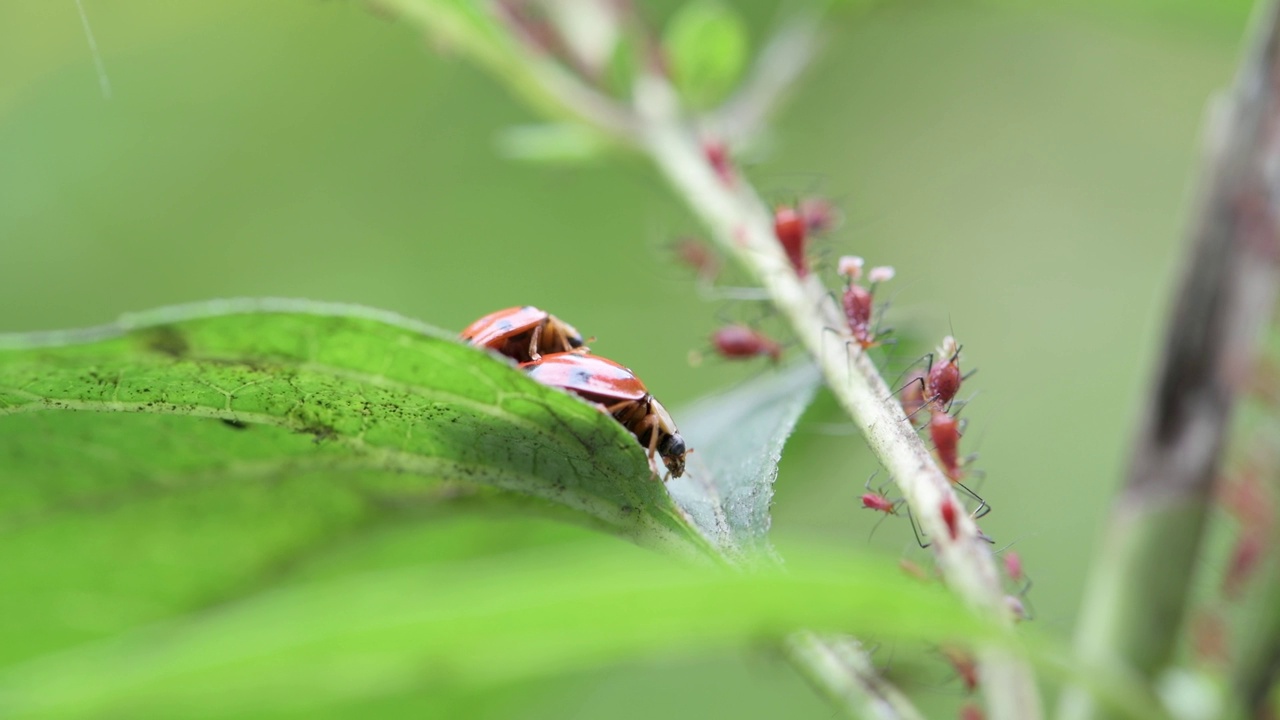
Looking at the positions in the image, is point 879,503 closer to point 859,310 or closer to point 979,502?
point 979,502

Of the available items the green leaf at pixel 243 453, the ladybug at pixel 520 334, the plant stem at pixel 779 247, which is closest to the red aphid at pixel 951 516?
the plant stem at pixel 779 247

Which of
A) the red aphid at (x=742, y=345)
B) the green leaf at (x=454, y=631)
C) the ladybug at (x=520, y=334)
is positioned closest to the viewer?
the green leaf at (x=454, y=631)

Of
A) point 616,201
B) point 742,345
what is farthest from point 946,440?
point 616,201

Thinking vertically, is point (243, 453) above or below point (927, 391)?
above

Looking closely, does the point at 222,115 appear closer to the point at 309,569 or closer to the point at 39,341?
the point at 309,569

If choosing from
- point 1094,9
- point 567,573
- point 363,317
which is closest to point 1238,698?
point 567,573

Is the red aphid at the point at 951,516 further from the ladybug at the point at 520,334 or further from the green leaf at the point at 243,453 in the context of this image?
the ladybug at the point at 520,334
